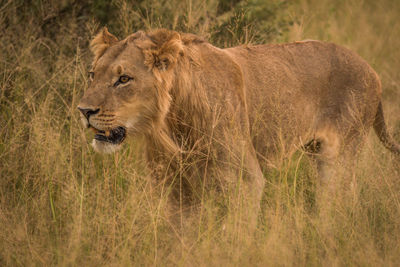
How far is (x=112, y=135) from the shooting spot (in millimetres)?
3412

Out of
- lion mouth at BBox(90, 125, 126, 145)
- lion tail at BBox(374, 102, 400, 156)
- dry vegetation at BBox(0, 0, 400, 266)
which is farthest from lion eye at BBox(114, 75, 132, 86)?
lion tail at BBox(374, 102, 400, 156)

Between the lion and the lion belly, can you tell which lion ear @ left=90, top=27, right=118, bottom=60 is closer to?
the lion

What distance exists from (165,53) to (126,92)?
1.24ft

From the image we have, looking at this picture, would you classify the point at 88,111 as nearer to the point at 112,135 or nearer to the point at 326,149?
the point at 112,135

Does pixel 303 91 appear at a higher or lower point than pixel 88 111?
lower

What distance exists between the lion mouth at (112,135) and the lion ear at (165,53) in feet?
1.59

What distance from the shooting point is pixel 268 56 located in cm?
434

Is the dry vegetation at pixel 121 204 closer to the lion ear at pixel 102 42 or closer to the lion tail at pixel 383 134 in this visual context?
the lion tail at pixel 383 134

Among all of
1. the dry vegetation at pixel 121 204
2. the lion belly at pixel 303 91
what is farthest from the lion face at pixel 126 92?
the lion belly at pixel 303 91

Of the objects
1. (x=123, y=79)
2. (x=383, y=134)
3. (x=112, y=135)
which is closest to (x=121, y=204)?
(x=112, y=135)

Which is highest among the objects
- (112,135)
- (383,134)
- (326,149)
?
(112,135)

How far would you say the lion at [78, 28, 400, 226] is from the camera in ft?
11.1

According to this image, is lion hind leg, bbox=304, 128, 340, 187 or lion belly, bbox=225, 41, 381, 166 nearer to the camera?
lion belly, bbox=225, 41, 381, 166

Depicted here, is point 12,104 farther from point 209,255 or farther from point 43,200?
point 209,255
